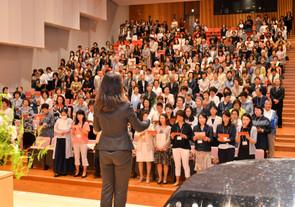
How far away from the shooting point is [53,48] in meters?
14.9

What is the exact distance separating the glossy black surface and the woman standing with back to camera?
122cm

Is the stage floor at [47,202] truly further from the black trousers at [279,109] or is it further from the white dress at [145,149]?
the black trousers at [279,109]

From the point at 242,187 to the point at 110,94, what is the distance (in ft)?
5.17

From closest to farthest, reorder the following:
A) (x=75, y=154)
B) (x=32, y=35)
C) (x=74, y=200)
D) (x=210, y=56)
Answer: (x=74, y=200)
(x=75, y=154)
(x=32, y=35)
(x=210, y=56)

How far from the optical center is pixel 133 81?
10.5 metres

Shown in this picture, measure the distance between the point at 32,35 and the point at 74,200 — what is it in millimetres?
8840

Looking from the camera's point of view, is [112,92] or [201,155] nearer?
[112,92]

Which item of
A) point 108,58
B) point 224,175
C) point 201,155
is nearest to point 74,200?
point 201,155

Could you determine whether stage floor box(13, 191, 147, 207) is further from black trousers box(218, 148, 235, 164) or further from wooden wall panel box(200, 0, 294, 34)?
wooden wall panel box(200, 0, 294, 34)

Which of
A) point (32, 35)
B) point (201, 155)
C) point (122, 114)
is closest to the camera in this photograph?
point (122, 114)

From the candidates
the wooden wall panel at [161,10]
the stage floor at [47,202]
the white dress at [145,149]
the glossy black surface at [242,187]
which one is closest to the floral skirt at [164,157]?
the white dress at [145,149]

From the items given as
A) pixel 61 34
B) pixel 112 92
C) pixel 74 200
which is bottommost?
pixel 74 200

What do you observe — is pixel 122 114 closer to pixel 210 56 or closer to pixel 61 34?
pixel 210 56

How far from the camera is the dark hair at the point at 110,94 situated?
8.77 ft
